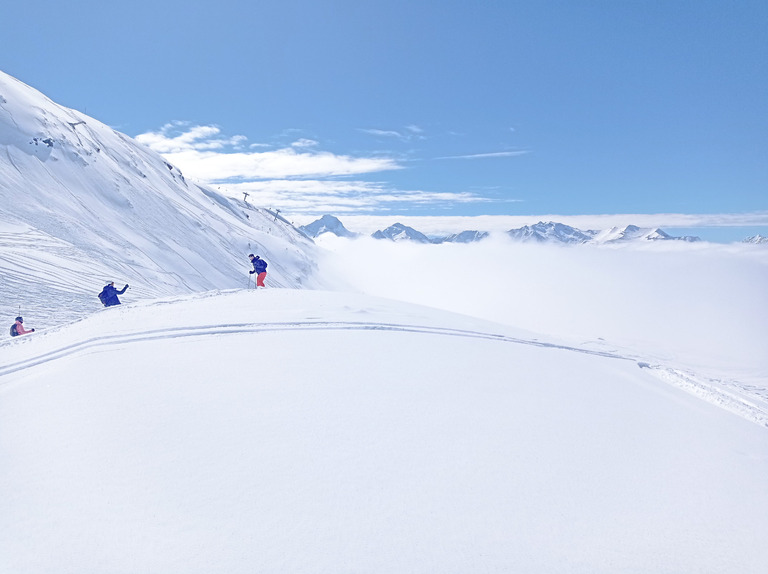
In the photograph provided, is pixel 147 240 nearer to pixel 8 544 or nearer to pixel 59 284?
pixel 59 284

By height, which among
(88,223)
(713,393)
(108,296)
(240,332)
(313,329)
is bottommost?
(240,332)

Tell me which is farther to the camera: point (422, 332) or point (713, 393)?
point (422, 332)

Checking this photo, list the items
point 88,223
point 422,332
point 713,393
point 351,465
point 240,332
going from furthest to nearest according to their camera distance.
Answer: point 88,223
point 422,332
point 713,393
point 240,332
point 351,465

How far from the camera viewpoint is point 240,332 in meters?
11.2

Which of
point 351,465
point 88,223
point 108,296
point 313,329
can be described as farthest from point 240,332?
point 88,223

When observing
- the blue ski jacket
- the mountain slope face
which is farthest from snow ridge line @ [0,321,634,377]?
the mountain slope face

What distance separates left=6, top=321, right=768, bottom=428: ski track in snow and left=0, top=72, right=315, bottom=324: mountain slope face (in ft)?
31.7

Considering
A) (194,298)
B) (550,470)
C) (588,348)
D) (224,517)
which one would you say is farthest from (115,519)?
(588,348)

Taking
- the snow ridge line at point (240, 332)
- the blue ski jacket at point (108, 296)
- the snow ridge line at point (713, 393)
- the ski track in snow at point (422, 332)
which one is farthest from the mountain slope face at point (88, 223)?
the snow ridge line at point (713, 393)

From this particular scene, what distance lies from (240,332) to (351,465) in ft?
21.2

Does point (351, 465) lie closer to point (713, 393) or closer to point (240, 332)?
point (240, 332)

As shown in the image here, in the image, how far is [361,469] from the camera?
5469 millimetres

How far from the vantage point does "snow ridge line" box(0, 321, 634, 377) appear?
957cm

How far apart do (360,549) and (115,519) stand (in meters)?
2.34
